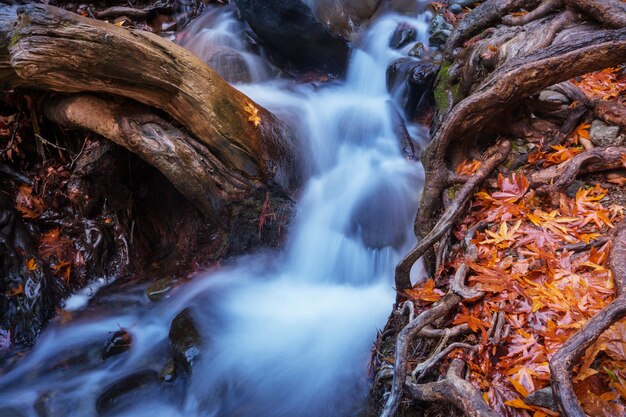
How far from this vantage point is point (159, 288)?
17.0 feet

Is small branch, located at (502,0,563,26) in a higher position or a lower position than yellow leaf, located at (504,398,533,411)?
higher

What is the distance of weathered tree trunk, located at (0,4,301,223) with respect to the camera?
3.35 meters

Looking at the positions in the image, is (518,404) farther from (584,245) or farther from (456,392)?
(584,245)

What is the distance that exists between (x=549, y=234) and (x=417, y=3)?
318 inches

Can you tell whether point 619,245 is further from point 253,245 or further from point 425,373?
point 253,245

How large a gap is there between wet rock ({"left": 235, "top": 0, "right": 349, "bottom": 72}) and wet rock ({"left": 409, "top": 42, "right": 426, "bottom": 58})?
1.40 meters

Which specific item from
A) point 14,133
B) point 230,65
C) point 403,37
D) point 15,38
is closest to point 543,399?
point 15,38

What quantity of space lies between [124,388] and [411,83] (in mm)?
6454

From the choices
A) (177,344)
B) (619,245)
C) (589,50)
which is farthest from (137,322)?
(589,50)

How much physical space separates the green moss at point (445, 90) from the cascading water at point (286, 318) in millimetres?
1115

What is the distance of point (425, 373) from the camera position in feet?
8.01

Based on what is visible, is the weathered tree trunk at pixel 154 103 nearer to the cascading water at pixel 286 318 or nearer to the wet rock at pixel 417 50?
the cascading water at pixel 286 318

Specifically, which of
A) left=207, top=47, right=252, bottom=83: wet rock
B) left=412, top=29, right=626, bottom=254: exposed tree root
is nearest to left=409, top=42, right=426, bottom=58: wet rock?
left=207, top=47, right=252, bottom=83: wet rock

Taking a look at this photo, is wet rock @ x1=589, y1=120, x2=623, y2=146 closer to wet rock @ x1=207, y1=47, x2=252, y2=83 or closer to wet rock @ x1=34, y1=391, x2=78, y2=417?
wet rock @ x1=34, y1=391, x2=78, y2=417
